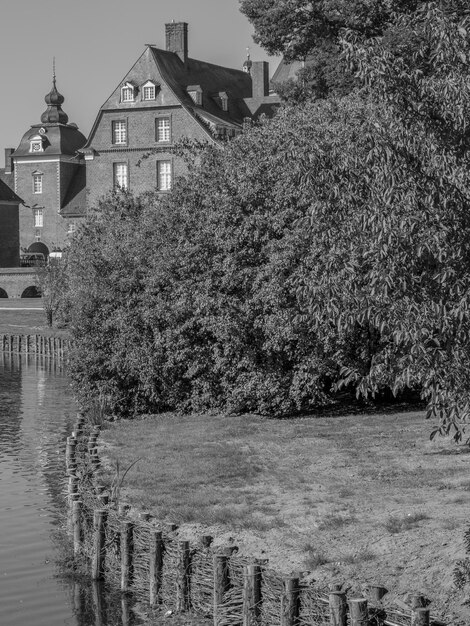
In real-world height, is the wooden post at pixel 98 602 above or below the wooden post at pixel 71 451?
below

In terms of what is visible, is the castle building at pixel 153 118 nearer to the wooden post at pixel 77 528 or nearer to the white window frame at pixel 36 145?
the white window frame at pixel 36 145

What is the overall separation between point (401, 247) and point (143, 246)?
725 inches

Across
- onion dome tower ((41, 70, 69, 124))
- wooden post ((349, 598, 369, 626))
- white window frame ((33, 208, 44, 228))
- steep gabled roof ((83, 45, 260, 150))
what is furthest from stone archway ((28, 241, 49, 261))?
wooden post ((349, 598, 369, 626))

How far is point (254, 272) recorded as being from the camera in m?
27.6

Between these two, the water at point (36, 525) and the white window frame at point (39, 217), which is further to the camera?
the white window frame at point (39, 217)

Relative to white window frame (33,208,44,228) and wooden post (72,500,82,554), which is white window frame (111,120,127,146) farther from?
wooden post (72,500,82,554)

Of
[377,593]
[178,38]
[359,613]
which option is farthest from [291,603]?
[178,38]

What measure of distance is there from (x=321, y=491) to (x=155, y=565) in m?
4.17

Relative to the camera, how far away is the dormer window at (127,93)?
264 ft

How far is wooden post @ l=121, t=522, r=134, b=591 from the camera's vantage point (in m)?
15.7

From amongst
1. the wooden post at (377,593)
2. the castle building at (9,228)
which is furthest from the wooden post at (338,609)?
the castle building at (9,228)

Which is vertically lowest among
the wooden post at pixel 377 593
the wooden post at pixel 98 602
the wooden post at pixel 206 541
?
the wooden post at pixel 98 602

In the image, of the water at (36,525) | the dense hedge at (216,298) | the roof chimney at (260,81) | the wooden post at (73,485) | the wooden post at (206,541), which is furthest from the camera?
the roof chimney at (260,81)

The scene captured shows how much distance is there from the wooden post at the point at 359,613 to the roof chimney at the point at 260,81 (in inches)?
3169
